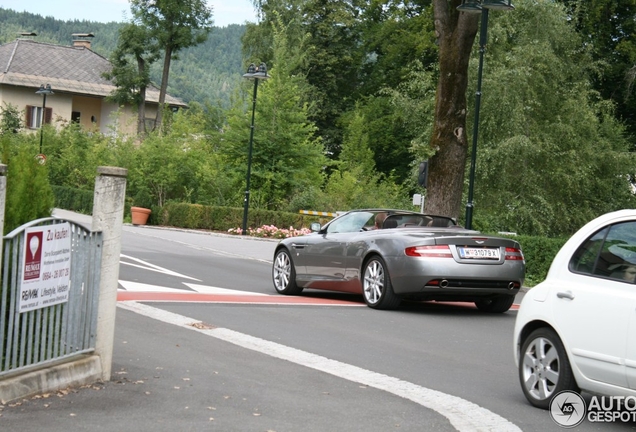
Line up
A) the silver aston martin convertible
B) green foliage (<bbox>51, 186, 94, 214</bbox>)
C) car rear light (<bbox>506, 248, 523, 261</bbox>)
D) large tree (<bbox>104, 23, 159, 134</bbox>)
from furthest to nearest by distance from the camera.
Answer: large tree (<bbox>104, 23, 159, 134</bbox>) → green foliage (<bbox>51, 186, 94, 214</bbox>) → car rear light (<bbox>506, 248, 523, 261</bbox>) → the silver aston martin convertible

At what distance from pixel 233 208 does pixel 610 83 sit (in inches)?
804

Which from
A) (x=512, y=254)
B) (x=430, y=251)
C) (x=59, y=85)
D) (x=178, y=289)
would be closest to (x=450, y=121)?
(x=178, y=289)

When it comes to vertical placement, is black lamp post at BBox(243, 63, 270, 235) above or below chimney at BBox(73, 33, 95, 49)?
below

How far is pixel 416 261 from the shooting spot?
13500mm

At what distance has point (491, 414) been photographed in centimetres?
734

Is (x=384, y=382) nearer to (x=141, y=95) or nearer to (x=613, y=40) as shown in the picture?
(x=613, y=40)

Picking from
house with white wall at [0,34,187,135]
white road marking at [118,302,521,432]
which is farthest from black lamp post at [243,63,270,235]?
house with white wall at [0,34,187,135]

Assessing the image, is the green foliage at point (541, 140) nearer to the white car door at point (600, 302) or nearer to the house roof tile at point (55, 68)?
the white car door at point (600, 302)

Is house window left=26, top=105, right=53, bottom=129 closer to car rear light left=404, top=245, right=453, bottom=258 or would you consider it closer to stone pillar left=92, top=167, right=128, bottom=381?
car rear light left=404, top=245, right=453, bottom=258

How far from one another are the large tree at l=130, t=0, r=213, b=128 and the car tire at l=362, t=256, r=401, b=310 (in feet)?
192

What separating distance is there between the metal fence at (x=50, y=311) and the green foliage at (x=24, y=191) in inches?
11.2

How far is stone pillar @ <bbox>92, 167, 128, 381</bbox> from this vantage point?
733cm

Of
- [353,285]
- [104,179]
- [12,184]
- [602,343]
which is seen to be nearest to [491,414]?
[602,343]

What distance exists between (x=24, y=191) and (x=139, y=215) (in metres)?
37.9
